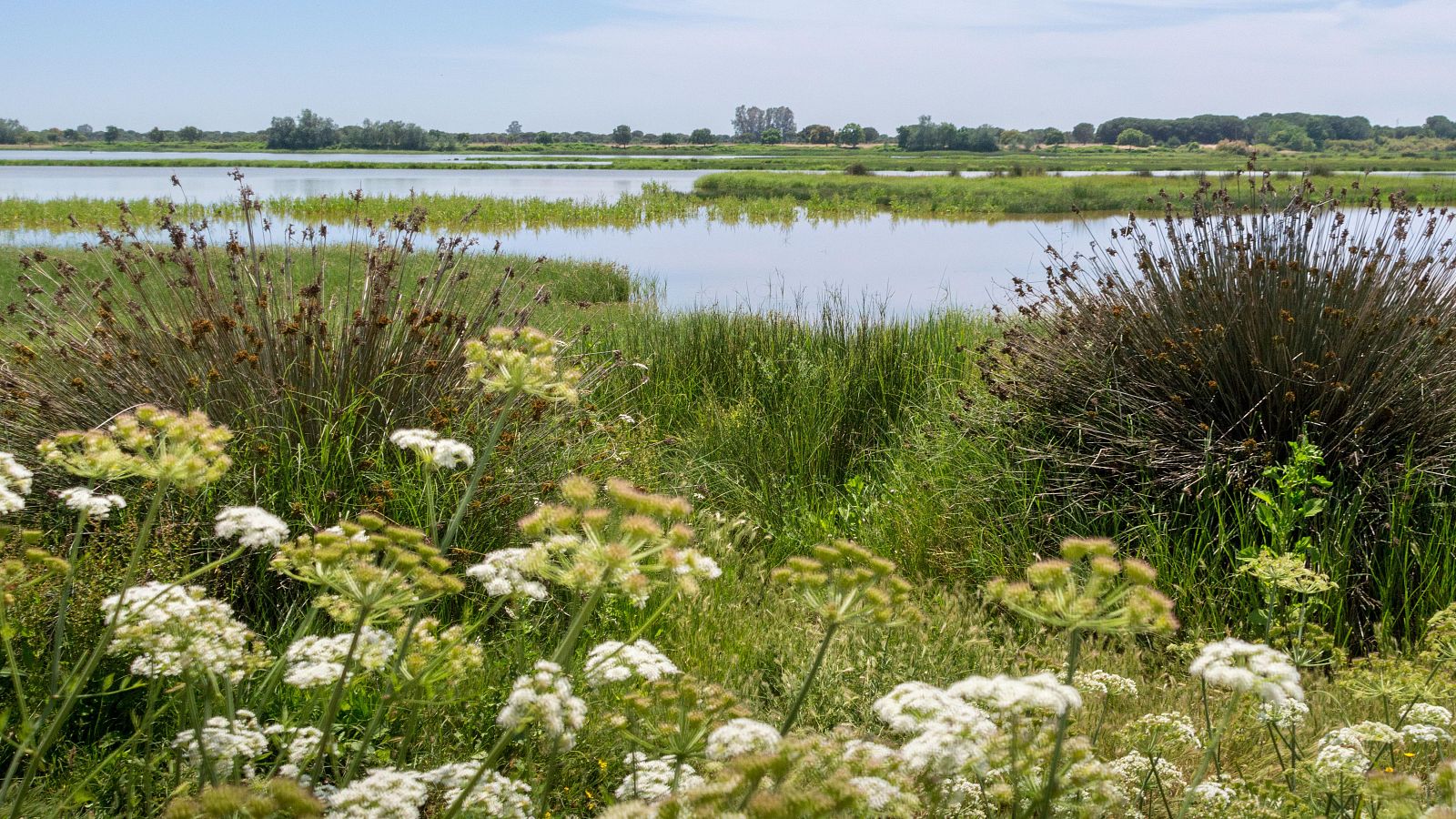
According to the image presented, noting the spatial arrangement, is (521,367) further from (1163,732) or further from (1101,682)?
(1163,732)

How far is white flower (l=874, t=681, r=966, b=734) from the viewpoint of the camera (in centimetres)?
161

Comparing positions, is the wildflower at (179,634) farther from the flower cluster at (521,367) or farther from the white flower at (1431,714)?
the white flower at (1431,714)

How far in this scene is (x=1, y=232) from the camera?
910 inches

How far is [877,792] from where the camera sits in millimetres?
1444

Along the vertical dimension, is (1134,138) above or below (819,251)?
above

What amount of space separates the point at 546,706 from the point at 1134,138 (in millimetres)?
146269

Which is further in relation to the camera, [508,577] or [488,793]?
[508,577]

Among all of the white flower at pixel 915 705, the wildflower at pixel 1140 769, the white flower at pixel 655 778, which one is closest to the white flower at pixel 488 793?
the white flower at pixel 655 778

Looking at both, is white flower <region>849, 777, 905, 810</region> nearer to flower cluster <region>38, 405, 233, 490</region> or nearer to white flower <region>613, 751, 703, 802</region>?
white flower <region>613, 751, 703, 802</region>

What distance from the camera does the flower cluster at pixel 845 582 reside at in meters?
1.71

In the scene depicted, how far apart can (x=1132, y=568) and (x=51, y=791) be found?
2.70 metres

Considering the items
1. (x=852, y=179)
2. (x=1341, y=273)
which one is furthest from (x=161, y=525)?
(x=852, y=179)

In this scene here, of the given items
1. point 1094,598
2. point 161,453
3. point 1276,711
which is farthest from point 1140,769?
point 161,453

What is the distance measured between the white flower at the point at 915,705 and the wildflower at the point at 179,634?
1186 mm
